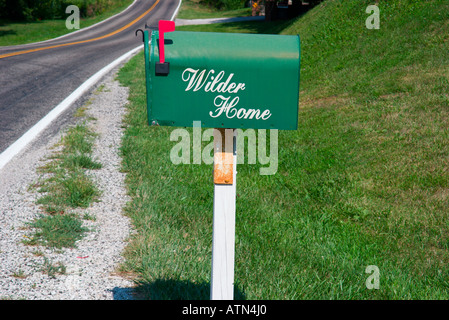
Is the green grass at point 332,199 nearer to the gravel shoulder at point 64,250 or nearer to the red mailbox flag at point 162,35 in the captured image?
the gravel shoulder at point 64,250

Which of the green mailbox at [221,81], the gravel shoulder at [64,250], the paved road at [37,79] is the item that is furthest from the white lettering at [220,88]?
the paved road at [37,79]

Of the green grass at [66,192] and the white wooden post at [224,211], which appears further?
the green grass at [66,192]

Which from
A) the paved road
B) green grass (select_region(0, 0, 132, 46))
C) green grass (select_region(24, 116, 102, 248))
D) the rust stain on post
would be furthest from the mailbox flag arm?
green grass (select_region(0, 0, 132, 46))

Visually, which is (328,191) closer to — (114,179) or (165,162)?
(165,162)

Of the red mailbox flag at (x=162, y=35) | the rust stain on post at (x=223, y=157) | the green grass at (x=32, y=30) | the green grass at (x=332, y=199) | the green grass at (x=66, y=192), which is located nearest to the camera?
the red mailbox flag at (x=162, y=35)

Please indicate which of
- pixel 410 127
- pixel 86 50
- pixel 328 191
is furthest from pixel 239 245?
pixel 86 50

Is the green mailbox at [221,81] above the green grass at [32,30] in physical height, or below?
below

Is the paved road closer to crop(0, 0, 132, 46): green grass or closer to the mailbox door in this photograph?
the mailbox door

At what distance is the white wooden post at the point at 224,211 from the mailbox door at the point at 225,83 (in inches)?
5.4

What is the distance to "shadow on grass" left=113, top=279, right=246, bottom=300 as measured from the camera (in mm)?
2965

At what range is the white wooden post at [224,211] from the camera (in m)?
2.32

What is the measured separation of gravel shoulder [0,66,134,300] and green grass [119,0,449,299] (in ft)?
0.53

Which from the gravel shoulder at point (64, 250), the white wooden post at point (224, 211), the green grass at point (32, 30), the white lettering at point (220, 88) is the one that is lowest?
the gravel shoulder at point (64, 250)

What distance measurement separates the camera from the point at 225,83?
2225 mm
